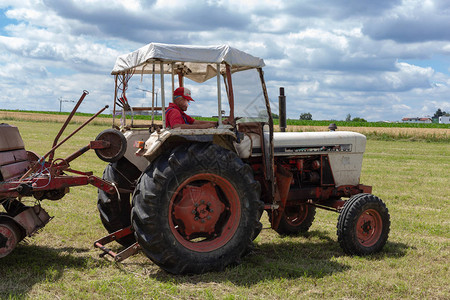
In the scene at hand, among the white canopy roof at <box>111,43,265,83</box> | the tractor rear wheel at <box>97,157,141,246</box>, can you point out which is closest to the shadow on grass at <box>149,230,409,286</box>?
the tractor rear wheel at <box>97,157,141,246</box>

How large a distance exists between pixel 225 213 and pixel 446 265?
2752mm

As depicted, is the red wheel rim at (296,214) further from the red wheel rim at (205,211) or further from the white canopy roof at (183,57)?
the white canopy roof at (183,57)

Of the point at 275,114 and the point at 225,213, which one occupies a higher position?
the point at 275,114

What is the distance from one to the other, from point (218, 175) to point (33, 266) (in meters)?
2.30

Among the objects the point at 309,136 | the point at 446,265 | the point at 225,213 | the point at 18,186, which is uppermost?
the point at 309,136

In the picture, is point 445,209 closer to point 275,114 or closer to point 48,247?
point 275,114

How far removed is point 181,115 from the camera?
5.46m

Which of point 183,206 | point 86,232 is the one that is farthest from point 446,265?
point 86,232

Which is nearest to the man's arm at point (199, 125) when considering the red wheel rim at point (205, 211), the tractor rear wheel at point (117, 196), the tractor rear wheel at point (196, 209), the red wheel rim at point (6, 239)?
the tractor rear wheel at point (196, 209)

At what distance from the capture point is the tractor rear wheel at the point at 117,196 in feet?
19.7

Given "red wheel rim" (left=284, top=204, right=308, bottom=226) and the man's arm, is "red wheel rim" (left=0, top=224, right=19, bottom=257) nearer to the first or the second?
the man's arm

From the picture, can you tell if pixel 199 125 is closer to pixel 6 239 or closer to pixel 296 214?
pixel 6 239

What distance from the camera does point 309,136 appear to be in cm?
660

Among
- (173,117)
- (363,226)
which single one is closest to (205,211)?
(173,117)
